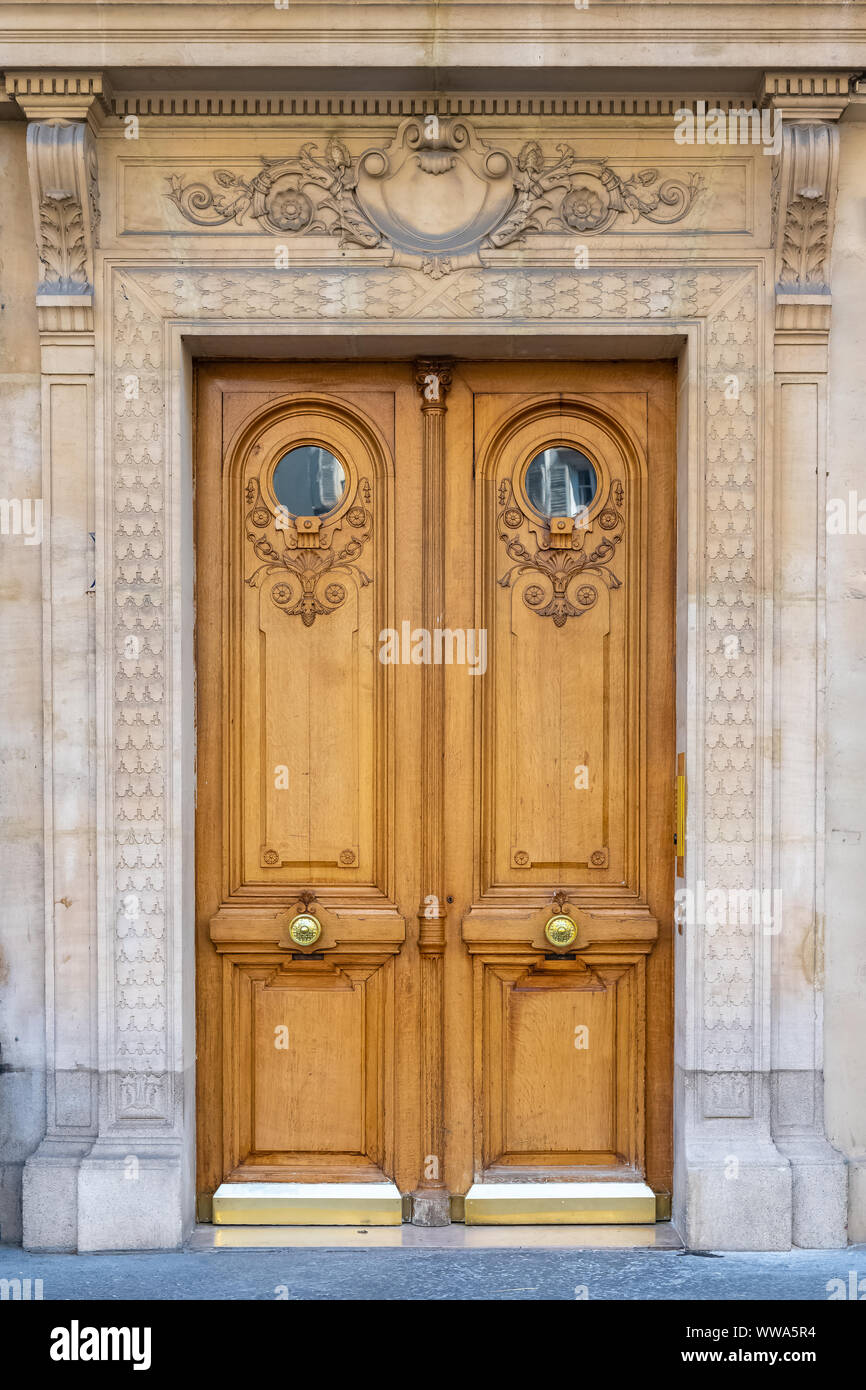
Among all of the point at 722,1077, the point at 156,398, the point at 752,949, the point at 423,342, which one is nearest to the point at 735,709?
the point at 752,949

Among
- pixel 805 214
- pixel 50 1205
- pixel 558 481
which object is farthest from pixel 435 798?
pixel 805 214

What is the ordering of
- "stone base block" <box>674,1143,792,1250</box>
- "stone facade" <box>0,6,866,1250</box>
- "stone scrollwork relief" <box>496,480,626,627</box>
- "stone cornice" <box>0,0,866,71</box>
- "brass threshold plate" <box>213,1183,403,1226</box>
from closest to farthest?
1. "stone cornice" <box>0,0,866,71</box>
2. "stone base block" <box>674,1143,792,1250</box>
3. "stone facade" <box>0,6,866,1250</box>
4. "brass threshold plate" <box>213,1183,403,1226</box>
5. "stone scrollwork relief" <box>496,480,626,627</box>

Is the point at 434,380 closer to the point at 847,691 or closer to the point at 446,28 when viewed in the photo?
the point at 446,28

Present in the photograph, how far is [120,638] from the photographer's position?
497 cm

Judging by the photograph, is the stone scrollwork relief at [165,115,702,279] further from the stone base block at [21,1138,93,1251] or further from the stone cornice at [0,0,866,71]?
the stone base block at [21,1138,93,1251]

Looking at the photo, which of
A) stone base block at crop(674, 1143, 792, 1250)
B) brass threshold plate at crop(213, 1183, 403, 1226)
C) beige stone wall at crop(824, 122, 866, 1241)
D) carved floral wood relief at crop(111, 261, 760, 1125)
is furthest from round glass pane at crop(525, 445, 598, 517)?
brass threshold plate at crop(213, 1183, 403, 1226)

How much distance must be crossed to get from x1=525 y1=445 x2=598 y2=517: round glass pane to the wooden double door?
5cm

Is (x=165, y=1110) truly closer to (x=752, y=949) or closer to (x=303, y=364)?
(x=752, y=949)

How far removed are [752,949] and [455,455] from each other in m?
2.27

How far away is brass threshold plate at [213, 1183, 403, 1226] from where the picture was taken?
16.7ft

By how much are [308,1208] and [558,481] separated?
307 centimetres

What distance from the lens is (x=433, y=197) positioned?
4.96 metres

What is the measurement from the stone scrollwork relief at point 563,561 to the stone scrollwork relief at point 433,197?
101 centimetres

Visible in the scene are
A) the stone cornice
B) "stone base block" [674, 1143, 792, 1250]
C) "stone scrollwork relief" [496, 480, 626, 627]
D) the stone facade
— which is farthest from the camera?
"stone scrollwork relief" [496, 480, 626, 627]
